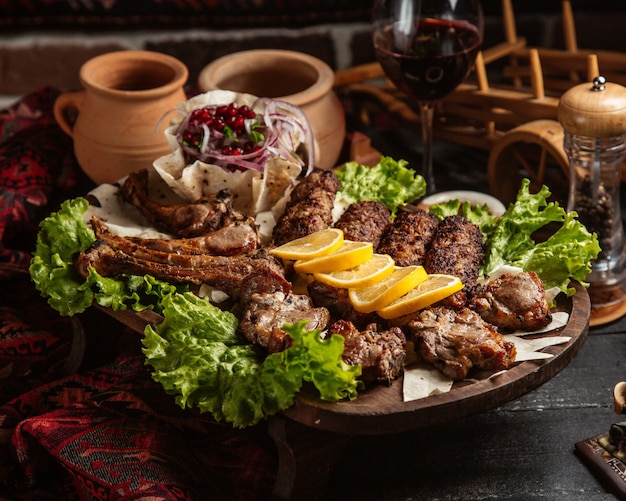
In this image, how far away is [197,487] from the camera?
2.34 m

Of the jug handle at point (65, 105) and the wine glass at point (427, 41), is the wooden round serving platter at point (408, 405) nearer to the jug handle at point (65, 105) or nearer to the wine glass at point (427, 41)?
the wine glass at point (427, 41)

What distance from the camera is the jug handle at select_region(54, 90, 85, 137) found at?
3.64 metres

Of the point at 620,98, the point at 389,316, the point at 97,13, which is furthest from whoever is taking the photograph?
the point at 97,13

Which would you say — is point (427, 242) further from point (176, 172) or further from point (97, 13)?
point (97, 13)

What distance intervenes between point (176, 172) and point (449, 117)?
142cm

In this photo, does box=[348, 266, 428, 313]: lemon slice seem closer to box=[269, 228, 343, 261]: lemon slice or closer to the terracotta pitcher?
box=[269, 228, 343, 261]: lemon slice

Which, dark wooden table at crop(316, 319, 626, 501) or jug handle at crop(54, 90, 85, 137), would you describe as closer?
dark wooden table at crop(316, 319, 626, 501)

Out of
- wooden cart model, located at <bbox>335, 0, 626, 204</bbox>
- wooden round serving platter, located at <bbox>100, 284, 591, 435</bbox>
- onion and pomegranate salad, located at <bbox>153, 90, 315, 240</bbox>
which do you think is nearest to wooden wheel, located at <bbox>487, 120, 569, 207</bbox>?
wooden cart model, located at <bbox>335, 0, 626, 204</bbox>

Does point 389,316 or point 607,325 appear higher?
point 389,316

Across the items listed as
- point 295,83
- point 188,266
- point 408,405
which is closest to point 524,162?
point 295,83

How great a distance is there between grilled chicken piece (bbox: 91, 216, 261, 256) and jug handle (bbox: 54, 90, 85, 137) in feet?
3.60

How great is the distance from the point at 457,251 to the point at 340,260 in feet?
1.26

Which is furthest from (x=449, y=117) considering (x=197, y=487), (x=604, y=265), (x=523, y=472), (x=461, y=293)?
(x=197, y=487)

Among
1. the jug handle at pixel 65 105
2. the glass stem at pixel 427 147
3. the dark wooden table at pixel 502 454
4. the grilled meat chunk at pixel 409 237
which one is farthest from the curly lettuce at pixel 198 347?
the glass stem at pixel 427 147
